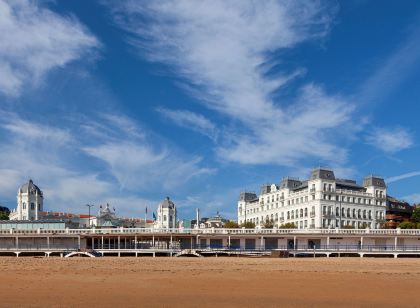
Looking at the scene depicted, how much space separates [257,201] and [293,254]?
72791 mm

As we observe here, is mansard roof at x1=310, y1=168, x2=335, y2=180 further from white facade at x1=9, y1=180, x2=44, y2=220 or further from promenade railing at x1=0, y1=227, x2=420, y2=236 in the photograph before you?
white facade at x1=9, y1=180, x2=44, y2=220

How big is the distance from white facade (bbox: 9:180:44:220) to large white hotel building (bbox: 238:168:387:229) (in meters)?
59.7

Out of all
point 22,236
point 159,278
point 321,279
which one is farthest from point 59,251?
point 321,279

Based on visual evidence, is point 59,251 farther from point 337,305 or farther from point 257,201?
point 257,201

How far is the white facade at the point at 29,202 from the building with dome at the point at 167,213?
3840cm

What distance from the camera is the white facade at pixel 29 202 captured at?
5251 inches

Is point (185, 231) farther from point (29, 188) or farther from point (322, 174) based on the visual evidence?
point (29, 188)

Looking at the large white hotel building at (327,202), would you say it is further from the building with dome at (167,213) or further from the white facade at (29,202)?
the white facade at (29,202)

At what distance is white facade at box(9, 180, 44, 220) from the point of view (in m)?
133

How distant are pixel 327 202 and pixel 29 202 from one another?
7569 centimetres

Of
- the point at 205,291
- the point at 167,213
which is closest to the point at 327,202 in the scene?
the point at 167,213

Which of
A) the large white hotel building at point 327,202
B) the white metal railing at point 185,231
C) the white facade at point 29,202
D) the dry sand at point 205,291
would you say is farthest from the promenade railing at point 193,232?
the white facade at point 29,202

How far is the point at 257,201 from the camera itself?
134 m

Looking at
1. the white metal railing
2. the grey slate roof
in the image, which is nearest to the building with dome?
the grey slate roof
